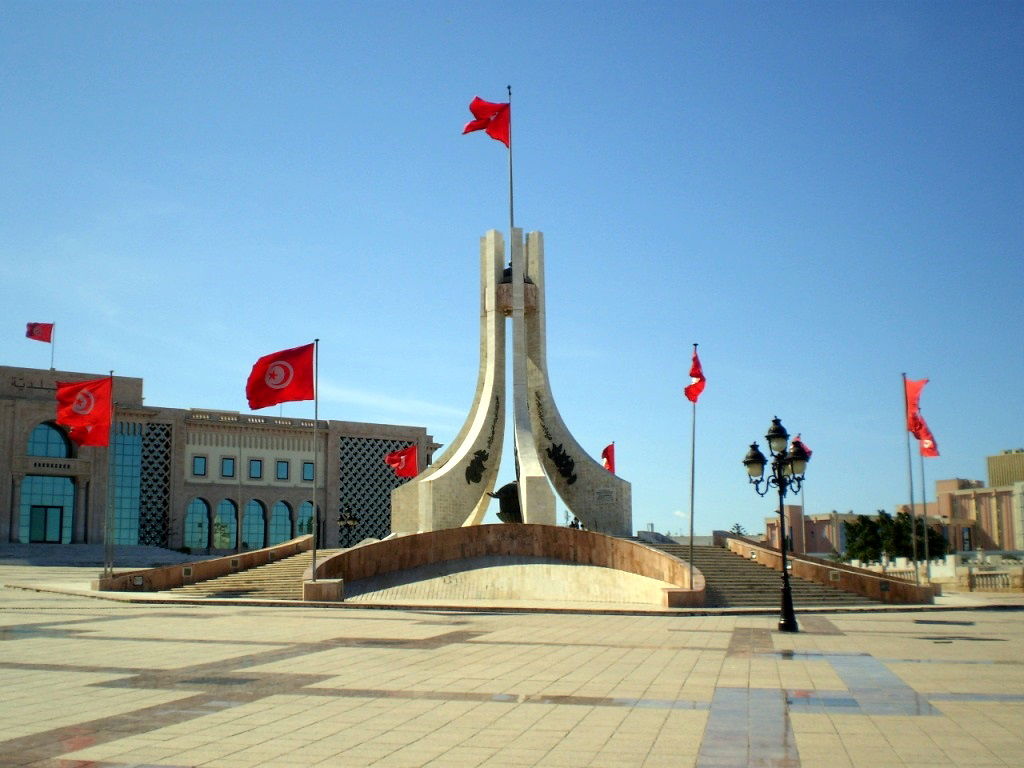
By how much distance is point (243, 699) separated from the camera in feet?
25.9

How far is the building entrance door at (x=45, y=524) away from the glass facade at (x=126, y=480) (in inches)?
91.8

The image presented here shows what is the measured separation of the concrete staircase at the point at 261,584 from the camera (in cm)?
2262

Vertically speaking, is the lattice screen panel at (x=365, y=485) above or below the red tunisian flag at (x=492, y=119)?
below

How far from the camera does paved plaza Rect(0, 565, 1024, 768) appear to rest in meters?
6.01

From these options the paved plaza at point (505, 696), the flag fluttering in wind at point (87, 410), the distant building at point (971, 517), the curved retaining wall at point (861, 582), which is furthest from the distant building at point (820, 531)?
the paved plaza at point (505, 696)

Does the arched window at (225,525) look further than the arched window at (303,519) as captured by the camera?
No

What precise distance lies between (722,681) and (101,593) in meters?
17.6

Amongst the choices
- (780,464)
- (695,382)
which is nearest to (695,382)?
(695,382)

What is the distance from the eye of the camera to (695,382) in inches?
795

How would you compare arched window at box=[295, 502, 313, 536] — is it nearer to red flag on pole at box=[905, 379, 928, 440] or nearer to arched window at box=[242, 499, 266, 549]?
arched window at box=[242, 499, 266, 549]

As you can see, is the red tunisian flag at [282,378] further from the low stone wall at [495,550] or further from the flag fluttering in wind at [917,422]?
the flag fluttering in wind at [917,422]

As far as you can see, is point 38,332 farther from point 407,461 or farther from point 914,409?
point 914,409

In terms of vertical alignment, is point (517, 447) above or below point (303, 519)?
above

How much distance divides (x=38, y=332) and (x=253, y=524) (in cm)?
1359
